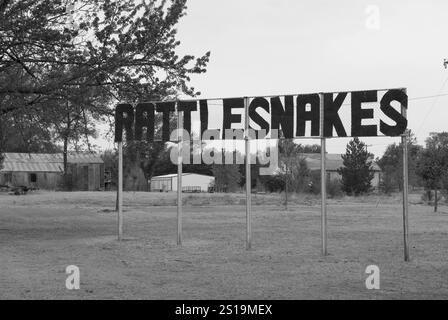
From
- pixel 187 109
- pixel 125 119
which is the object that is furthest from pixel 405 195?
pixel 125 119

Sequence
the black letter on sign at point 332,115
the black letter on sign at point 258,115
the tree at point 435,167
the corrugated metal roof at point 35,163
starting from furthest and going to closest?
the corrugated metal roof at point 35,163
the tree at point 435,167
the black letter on sign at point 258,115
the black letter on sign at point 332,115

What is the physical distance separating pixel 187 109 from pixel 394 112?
5.33 m

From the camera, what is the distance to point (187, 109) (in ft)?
54.5

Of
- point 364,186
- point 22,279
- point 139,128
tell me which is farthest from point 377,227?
point 364,186

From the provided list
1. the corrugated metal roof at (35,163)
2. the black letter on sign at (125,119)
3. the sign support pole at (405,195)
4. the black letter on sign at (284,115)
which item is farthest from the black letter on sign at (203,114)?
the corrugated metal roof at (35,163)

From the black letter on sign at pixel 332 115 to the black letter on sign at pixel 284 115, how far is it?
0.85m

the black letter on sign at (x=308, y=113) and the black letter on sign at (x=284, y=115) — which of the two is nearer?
the black letter on sign at (x=308, y=113)

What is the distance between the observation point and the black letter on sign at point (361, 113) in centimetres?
1426

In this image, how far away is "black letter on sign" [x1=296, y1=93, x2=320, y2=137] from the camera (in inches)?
588

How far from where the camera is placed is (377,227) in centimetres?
2281

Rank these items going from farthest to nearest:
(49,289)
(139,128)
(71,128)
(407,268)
Result: (71,128) → (139,128) → (407,268) → (49,289)

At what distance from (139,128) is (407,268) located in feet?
26.5

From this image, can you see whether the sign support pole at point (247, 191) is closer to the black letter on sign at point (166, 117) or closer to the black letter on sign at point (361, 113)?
the black letter on sign at point (166, 117)
